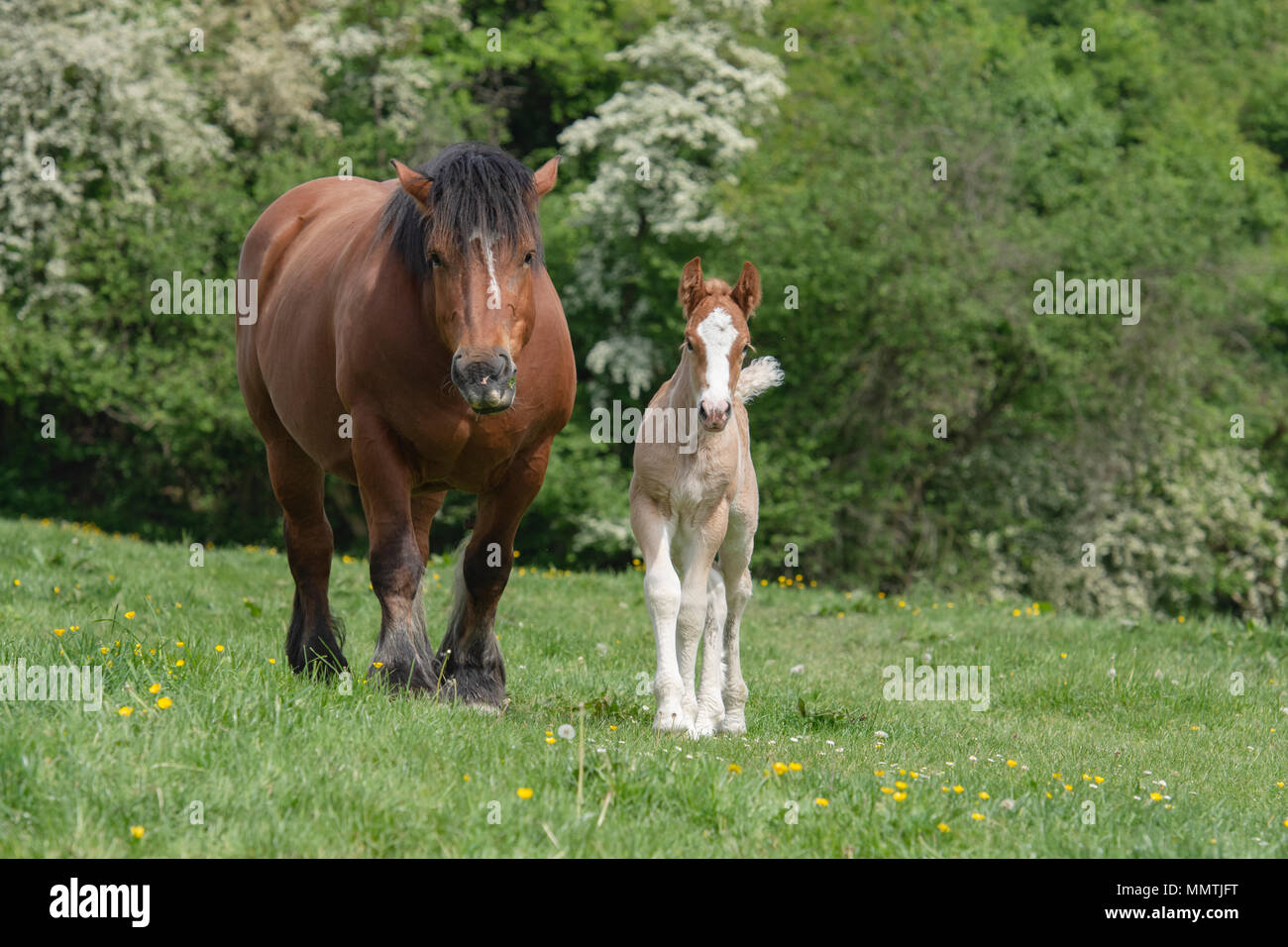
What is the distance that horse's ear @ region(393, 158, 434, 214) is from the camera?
207 inches

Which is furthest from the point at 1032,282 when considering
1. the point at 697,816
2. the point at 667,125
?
the point at 697,816

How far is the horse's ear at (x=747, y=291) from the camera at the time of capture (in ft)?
18.6

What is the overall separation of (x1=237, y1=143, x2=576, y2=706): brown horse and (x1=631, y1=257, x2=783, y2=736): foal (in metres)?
0.54

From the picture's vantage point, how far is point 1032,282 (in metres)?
23.5

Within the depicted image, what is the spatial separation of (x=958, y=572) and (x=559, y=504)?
295 inches

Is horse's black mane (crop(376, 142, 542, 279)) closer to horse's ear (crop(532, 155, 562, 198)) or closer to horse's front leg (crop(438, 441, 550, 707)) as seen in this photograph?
horse's ear (crop(532, 155, 562, 198))

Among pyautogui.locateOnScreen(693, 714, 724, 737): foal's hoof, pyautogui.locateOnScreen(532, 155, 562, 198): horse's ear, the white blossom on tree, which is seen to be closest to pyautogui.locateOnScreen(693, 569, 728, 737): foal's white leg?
pyautogui.locateOnScreen(693, 714, 724, 737): foal's hoof

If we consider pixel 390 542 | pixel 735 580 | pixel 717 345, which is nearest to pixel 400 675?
pixel 390 542

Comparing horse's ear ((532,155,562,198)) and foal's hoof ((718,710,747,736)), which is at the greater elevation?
horse's ear ((532,155,562,198))

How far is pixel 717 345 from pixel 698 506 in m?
0.75

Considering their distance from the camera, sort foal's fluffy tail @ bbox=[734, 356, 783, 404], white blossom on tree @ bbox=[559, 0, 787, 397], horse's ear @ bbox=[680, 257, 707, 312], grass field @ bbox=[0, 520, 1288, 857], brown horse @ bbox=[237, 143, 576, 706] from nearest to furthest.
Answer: grass field @ bbox=[0, 520, 1288, 857] → brown horse @ bbox=[237, 143, 576, 706] → horse's ear @ bbox=[680, 257, 707, 312] → foal's fluffy tail @ bbox=[734, 356, 783, 404] → white blossom on tree @ bbox=[559, 0, 787, 397]

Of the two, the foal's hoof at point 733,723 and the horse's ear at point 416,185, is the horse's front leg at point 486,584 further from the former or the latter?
the horse's ear at point 416,185

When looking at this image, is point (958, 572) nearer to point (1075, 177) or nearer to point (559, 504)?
point (559, 504)

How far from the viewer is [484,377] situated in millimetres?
4738
